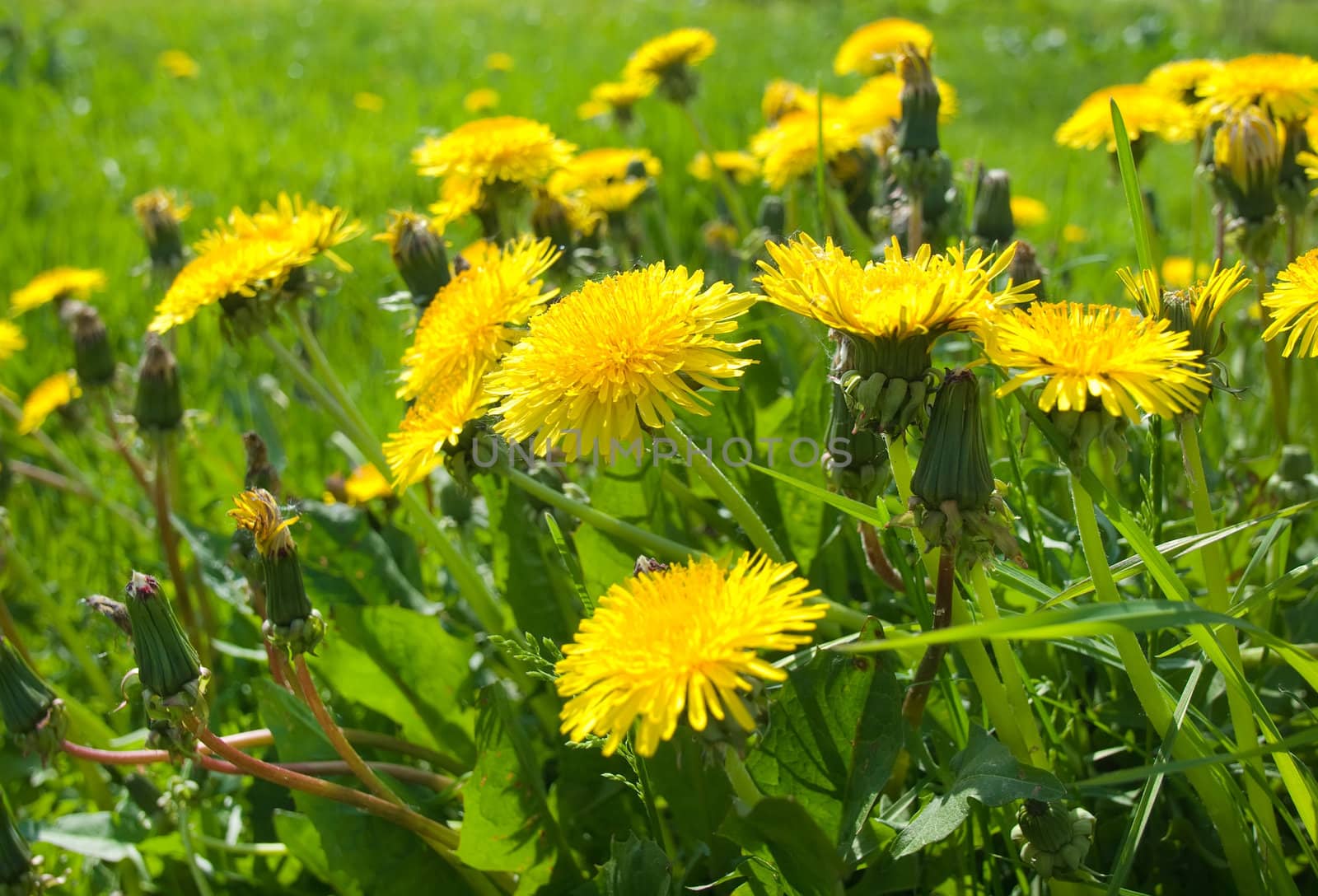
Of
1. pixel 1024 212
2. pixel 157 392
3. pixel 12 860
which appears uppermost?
pixel 157 392

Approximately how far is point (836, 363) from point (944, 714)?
0.47m

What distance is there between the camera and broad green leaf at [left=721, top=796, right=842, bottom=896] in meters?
0.88

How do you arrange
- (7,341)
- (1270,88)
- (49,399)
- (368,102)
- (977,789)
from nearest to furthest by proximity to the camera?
(977,789), (1270,88), (49,399), (7,341), (368,102)

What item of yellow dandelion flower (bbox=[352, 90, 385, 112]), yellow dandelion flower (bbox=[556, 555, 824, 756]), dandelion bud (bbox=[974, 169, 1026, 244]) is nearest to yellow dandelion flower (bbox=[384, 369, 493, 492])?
yellow dandelion flower (bbox=[556, 555, 824, 756])

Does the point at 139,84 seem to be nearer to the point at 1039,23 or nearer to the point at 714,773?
the point at 714,773

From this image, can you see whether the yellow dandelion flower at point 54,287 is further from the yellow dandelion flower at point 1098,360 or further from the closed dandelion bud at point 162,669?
the yellow dandelion flower at point 1098,360

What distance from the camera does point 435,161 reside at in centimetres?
170

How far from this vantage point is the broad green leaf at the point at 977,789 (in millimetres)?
880

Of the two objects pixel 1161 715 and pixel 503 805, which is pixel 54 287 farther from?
pixel 1161 715

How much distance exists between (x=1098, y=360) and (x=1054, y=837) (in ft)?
1.42

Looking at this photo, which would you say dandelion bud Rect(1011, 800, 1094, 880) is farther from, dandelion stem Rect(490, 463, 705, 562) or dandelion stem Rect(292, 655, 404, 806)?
dandelion stem Rect(292, 655, 404, 806)

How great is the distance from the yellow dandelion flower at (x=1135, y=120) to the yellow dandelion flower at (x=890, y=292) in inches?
39.8

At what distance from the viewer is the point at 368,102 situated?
17.0 ft

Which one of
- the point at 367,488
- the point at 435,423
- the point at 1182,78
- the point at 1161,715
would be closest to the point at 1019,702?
the point at 1161,715
